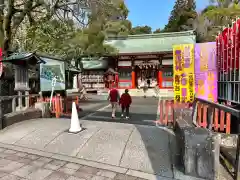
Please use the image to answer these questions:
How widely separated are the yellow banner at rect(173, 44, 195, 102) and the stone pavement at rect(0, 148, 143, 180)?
5.53 metres

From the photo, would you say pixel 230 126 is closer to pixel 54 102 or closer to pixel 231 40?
pixel 231 40

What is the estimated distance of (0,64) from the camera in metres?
8.20

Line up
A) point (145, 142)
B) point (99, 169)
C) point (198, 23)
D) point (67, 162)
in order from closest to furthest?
point (99, 169)
point (67, 162)
point (145, 142)
point (198, 23)

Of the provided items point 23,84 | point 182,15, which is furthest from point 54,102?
point 182,15

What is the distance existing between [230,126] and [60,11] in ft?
36.3

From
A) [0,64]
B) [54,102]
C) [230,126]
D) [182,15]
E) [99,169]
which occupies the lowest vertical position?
[99,169]

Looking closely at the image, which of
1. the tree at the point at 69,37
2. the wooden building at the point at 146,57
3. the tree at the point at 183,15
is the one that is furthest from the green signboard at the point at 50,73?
the tree at the point at 183,15

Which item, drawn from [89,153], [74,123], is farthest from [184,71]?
[89,153]

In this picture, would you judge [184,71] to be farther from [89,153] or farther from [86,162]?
[86,162]

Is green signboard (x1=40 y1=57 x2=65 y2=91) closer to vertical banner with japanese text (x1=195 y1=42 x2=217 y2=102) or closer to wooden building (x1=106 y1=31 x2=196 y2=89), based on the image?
vertical banner with japanese text (x1=195 y1=42 x2=217 y2=102)

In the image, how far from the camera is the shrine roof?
72.4ft

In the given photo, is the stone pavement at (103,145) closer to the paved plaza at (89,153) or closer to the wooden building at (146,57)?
the paved plaza at (89,153)

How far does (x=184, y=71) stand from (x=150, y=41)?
16.7 metres

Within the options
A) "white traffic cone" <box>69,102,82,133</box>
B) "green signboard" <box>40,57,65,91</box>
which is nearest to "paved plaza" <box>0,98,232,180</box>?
"white traffic cone" <box>69,102,82,133</box>
